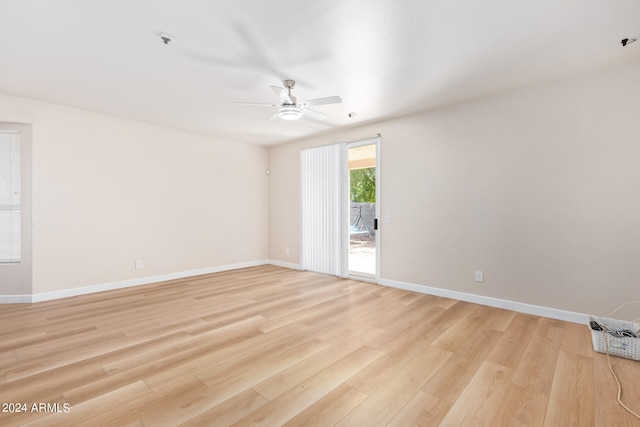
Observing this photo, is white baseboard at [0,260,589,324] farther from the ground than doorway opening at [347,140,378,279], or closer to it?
closer to it

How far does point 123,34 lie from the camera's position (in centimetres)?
239

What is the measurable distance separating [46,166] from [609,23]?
628 centimetres

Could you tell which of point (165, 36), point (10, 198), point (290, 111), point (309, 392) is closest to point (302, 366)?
point (309, 392)

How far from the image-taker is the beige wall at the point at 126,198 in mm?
3936

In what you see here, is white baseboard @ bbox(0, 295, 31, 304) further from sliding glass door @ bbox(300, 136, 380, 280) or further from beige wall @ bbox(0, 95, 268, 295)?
sliding glass door @ bbox(300, 136, 380, 280)

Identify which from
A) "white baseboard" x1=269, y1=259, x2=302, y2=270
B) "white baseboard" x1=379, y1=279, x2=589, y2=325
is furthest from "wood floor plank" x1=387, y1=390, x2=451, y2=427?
"white baseboard" x1=269, y1=259, x2=302, y2=270

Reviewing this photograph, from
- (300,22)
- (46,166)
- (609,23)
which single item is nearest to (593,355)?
(609,23)

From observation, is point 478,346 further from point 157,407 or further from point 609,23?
point 609,23

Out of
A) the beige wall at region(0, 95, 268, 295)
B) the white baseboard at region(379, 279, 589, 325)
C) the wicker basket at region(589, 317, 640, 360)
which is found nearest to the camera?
the wicker basket at region(589, 317, 640, 360)

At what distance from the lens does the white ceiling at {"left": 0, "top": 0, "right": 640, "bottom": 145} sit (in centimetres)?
211

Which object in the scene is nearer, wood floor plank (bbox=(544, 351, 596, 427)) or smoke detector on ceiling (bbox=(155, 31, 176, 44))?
wood floor plank (bbox=(544, 351, 596, 427))

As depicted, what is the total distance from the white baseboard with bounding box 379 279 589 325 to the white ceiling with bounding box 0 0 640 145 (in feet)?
8.54

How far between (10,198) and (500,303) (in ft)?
21.6

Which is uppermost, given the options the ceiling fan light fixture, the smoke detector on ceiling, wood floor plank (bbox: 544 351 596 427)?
the smoke detector on ceiling
